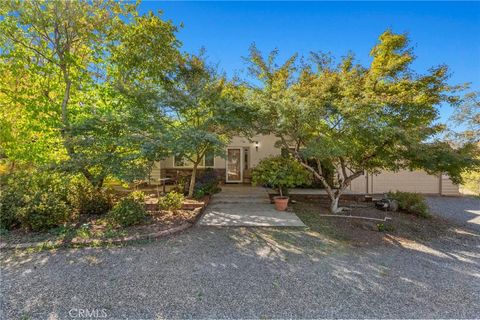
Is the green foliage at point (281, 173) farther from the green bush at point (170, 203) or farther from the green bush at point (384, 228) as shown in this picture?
the green bush at point (170, 203)

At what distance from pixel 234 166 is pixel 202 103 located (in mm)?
6715

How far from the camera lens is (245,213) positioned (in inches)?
287

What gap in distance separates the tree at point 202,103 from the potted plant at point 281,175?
201 cm

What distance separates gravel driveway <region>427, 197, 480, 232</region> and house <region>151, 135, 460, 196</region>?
1033 mm

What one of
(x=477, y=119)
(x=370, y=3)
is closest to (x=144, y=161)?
(x=370, y=3)

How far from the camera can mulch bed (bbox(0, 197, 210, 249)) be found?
4828 millimetres

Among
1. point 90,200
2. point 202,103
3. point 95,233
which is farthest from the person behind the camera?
point 202,103

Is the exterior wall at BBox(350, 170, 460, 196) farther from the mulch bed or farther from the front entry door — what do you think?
the mulch bed

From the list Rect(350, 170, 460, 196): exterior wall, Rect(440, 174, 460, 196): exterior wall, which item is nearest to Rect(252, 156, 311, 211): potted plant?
Rect(350, 170, 460, 196): exterior wall

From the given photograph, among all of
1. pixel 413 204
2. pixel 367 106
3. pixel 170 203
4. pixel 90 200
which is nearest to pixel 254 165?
pixel 170 203

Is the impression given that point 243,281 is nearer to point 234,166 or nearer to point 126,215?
point 126,215

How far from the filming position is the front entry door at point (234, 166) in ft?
44.0

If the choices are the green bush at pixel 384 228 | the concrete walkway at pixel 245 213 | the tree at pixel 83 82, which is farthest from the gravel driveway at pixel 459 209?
the tree at pixel 83 82

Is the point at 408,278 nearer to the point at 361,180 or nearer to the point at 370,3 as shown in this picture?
the point at 370,3
